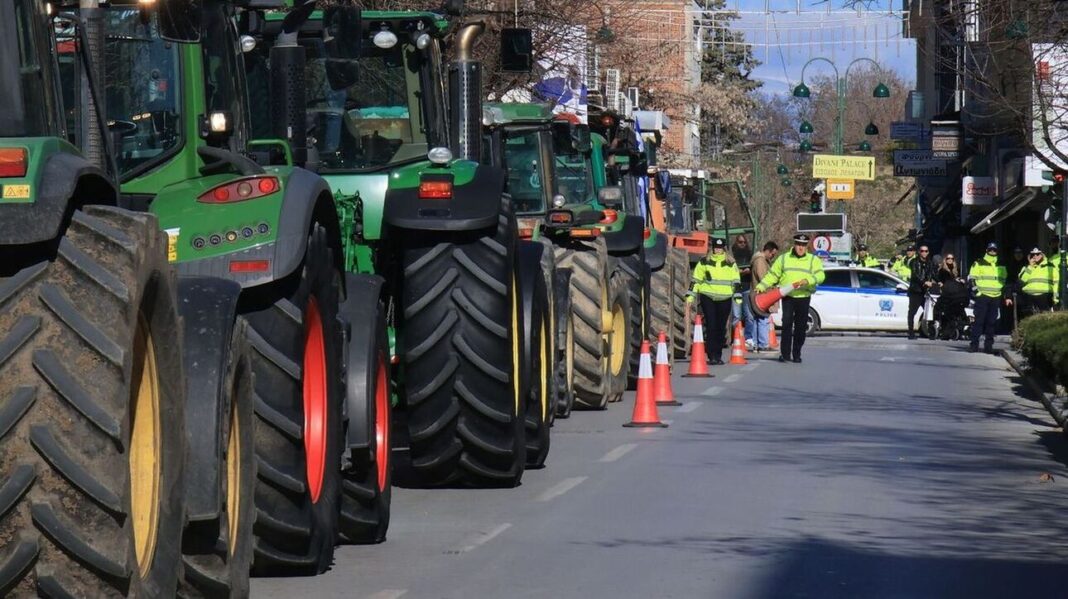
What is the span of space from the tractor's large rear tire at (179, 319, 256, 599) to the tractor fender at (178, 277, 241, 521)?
0.07 meters

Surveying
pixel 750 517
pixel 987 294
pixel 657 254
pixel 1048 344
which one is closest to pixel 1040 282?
pixel 987 294

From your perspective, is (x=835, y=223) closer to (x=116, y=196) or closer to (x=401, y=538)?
(x=401, y=538)

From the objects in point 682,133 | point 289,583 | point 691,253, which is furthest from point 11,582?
A: point 682,133

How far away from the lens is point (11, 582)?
475 centimetres

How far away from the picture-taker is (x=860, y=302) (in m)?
41.3

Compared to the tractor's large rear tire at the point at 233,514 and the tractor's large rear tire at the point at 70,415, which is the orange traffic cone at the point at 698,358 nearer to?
the tractor's large rear tire at the point at 233,514

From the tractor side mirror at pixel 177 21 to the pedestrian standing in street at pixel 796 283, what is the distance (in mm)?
21133

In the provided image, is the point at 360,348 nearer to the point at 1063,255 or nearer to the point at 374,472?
the point at 374,472

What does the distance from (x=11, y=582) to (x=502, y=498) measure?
23.3 ft

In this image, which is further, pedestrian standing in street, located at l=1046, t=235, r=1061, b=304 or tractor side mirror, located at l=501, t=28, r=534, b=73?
pedestrian standing in street, located at l=1046, t=235, r=1061, b=304

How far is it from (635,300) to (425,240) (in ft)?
34.0

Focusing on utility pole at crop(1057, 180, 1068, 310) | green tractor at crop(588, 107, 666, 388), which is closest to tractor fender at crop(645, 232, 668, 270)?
green tractor at crop(588, 107, 666, 388)

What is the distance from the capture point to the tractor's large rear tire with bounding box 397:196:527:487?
11250 mm

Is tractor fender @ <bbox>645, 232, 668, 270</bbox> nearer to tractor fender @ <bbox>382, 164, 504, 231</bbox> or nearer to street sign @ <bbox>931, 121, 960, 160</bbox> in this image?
tractor fender @ <bbox>382, 164, 504, 231</bbox>
